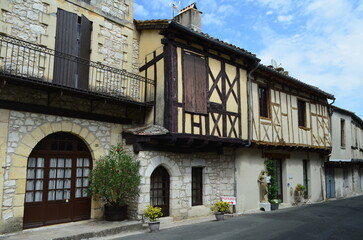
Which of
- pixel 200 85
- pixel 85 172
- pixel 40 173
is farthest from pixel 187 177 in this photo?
pixel 40 173

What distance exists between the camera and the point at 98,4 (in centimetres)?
818

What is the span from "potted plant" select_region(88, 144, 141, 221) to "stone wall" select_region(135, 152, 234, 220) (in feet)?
1.15

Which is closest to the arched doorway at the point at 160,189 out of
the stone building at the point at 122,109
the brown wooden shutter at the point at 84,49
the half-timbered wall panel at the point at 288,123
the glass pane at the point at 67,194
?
the stone building at the point at 122,109

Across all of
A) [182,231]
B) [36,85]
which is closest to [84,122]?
[36,85]

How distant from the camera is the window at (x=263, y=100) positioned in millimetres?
11202

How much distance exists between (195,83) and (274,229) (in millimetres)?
4353

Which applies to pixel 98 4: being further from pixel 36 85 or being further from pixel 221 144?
pixel 221 144

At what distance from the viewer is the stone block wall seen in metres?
7.81

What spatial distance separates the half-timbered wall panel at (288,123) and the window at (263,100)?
0.50 ft

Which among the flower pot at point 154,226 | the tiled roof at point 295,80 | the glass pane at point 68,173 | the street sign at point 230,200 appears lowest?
the flower pot at point 154,226

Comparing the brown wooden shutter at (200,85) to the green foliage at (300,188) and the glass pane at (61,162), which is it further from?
the green foliage at (300,188)

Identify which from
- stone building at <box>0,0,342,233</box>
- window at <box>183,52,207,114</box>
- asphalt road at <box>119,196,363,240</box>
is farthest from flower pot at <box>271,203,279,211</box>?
window at <box>183,52,207,114</box>

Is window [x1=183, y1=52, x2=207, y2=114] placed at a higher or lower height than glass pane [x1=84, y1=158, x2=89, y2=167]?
higher

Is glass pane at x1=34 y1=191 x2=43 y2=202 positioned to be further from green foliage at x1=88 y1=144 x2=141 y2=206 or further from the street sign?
the street sign
